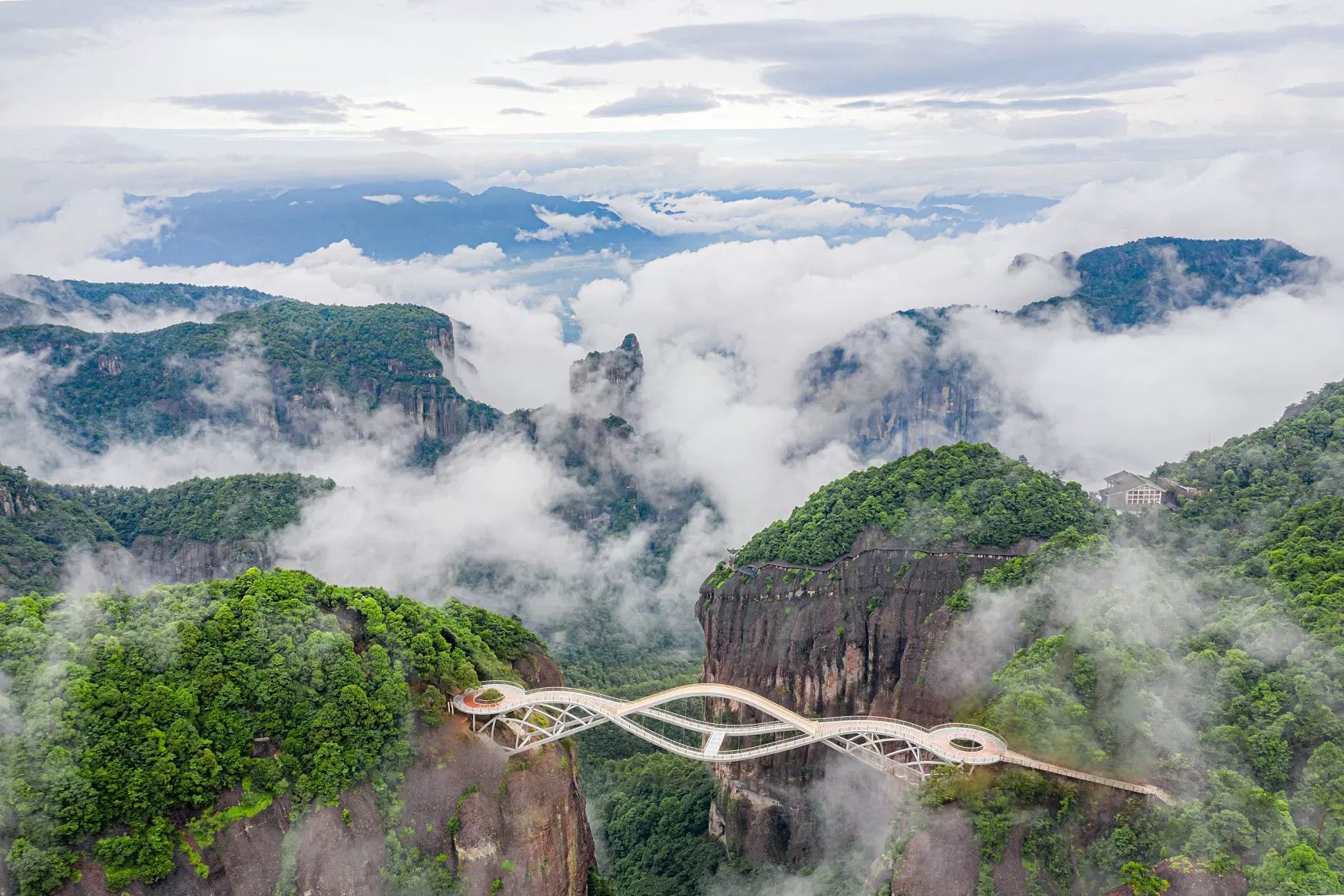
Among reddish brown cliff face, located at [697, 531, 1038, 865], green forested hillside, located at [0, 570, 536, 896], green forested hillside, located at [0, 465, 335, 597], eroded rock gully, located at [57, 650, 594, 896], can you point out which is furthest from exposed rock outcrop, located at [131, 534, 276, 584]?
eroded rock gully, located at [57, 650, 594, 896]

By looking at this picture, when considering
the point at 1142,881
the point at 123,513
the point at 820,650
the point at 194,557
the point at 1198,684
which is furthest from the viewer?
the point at 123,513

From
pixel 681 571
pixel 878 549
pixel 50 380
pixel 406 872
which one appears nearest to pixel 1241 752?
pixel 878 549

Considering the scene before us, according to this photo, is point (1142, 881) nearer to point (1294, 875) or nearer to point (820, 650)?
point (1294, 875)

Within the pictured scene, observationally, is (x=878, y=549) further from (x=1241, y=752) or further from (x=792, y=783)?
(x=1241, y=752)

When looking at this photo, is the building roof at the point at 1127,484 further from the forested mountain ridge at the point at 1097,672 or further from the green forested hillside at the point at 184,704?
the green forested hillside at the point at 184,704

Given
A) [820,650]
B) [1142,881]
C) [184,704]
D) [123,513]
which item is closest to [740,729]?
[820,650]

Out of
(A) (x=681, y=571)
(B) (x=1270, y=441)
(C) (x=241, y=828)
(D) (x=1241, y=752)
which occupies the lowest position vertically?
(A) (x=681, y=571)

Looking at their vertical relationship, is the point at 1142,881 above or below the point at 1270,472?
below
